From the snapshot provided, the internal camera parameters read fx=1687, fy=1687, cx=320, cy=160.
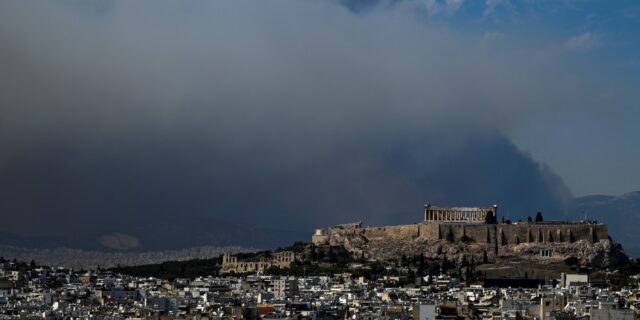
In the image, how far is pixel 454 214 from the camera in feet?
456

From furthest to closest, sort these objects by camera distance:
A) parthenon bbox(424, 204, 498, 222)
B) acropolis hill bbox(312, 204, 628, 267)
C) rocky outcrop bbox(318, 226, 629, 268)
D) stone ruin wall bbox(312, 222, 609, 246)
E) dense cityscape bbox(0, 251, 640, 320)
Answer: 1. parthenon bbox(424, 204, 498, 222)
2. stone ruin wall bbox(312, 222, 609, 246)
3. acropolis hill bbox(312, 204, 628, 267)
4. rocky outcrop bbox(318, 226, 629, 268)
5. dense cityscape bbox(0, 251, 640, 320)

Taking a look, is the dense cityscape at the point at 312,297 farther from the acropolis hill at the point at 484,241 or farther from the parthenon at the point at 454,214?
the parthenon at the point at 454,214

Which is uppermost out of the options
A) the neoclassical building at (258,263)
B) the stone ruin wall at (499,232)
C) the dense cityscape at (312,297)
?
the stone ruin wall at (499,232)

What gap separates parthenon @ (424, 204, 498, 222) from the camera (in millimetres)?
138375

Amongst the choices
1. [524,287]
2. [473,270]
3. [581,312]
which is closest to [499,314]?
[581,312]

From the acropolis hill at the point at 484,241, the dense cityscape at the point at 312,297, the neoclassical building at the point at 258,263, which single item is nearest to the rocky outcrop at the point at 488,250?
the acropolis hill at the point at 484,241

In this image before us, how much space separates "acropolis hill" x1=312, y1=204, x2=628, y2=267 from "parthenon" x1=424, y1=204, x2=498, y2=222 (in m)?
0.31

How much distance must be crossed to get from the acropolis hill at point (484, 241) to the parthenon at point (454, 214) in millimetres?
312

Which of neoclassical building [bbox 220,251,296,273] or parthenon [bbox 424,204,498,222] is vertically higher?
parthenon [bbox 424,204,498,222]

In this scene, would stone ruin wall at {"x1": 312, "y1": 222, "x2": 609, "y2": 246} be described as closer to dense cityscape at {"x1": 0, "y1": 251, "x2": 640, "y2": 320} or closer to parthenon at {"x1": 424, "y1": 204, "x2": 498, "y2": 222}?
parthenon at {"x1": 424, "y1": 204, "x2": 498, "y2": 222}

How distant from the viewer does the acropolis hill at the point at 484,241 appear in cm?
12519

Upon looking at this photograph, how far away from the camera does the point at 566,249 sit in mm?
125875

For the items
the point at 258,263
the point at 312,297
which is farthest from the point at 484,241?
the point at 312,297

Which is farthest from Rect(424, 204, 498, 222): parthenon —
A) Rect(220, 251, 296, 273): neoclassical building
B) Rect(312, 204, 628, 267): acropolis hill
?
A: Rect(220, 251, 296, 273): neoclassical building
